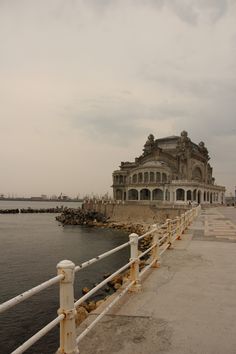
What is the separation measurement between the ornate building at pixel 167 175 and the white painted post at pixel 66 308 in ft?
241

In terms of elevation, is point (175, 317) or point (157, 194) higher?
point (157, 194)

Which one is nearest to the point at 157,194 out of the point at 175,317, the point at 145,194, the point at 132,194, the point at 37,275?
the point at 145,194

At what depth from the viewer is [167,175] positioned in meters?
85.7

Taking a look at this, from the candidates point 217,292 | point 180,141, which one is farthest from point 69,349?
point 180,141

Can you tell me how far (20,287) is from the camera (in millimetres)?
19328

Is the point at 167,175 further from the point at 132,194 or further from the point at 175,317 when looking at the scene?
the point at 175,317

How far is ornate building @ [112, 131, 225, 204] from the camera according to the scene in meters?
83.0

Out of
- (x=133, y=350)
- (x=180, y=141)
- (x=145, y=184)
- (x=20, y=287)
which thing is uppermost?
(x=180, y=141)

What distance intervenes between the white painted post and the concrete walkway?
0.51 metres

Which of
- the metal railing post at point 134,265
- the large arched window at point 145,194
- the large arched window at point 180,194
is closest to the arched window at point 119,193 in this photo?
the large arched window at point 145,194

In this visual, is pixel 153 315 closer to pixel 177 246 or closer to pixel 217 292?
pixel 217 292

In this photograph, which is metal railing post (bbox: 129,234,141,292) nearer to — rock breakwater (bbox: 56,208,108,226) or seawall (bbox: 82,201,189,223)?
seawall (bbox: 82,201,189,223)

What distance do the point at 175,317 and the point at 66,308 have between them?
251 centimetres

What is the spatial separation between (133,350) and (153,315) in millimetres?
1420
